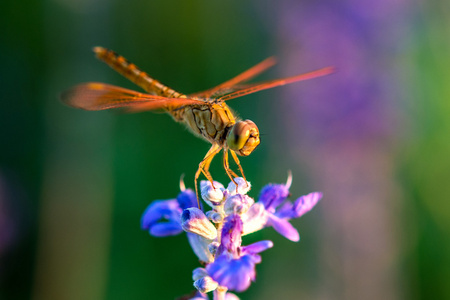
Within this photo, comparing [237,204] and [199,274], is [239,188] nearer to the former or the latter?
[237,204]

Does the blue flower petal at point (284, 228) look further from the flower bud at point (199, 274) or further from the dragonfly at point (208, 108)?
the flower bud at point (199, 274)

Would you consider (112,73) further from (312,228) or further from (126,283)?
(312,228)

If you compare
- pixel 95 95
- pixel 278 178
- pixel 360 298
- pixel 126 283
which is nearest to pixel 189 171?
pixel 278 178

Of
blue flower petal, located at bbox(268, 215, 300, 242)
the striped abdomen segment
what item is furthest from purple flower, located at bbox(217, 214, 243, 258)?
the striped abdomen segment

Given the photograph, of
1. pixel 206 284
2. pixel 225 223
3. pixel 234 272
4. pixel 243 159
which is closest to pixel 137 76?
pixel 225 223

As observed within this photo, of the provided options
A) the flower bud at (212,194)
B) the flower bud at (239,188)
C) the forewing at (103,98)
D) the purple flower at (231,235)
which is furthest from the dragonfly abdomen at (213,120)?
the purple flower at (231,235)

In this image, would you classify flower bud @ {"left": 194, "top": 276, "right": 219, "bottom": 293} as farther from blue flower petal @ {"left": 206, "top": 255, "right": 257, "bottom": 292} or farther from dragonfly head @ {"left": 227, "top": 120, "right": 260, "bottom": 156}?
dragonfly head @ {"left": 227, "top": 120, "right": 260, "bottom": 156}
